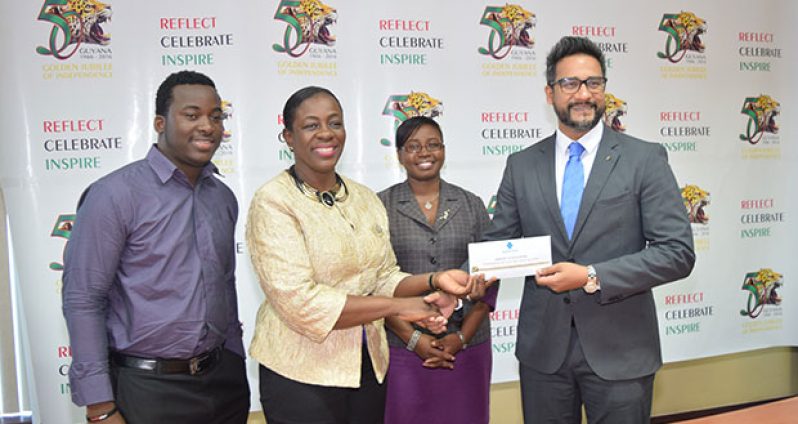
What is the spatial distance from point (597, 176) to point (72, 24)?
10.3 ft

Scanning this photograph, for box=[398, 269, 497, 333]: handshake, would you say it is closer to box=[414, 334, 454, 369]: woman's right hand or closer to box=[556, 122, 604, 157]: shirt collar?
box=[414, 334, 454, 369]: woman's right hand

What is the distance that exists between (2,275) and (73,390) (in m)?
2.31

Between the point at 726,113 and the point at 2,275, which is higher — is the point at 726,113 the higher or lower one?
the higher one

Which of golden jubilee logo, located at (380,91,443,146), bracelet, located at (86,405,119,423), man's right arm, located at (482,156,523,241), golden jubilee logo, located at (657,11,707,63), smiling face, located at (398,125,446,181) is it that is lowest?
bracelet, located at (86,405,119,423)

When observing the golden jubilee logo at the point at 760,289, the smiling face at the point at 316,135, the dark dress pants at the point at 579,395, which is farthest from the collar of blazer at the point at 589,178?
the golden jubilee logo at the point at 760,289

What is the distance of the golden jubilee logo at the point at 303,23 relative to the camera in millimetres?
3545

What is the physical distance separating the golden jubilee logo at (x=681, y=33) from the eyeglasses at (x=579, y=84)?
2368 mm

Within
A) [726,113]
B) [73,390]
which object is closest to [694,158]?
[726,113]

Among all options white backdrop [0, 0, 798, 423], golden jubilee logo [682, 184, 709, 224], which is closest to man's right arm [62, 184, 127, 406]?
white backdrop [0, 0, 798, 423]

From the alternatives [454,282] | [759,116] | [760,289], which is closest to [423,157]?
[454,282]

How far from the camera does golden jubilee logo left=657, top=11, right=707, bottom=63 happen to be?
4121mm

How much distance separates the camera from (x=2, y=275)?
3.62m

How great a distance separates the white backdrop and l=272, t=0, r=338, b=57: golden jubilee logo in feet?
0.04

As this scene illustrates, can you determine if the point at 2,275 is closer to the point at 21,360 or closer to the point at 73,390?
the point at 21,360
